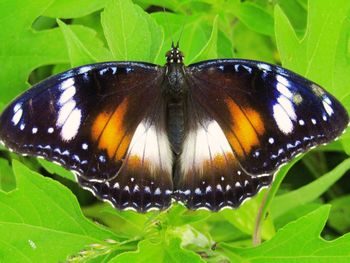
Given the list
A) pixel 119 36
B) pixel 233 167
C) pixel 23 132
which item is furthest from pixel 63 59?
pixel 233 167

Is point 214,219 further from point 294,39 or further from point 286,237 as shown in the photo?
point 294,39

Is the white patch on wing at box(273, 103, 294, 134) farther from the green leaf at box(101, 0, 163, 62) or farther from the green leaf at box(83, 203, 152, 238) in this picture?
the green leaf at box(83, 203, 152, 238)

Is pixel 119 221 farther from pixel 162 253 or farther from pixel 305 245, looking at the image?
pixel 305 245

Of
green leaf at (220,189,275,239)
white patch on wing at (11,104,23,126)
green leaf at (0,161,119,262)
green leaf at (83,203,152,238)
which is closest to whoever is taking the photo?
white patch on wing at (11,104,23,126)

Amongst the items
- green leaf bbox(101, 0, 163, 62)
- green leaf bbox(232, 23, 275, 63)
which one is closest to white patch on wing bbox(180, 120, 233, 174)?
green leaf bbox(101, 0, 163, 62)

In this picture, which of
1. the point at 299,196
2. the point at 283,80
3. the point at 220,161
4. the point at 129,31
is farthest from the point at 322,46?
the point at 299,196

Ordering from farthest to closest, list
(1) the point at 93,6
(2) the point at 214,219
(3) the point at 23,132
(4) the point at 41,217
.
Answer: (2) the point at 214,219
(1) the point at 93,6
(4) the point at 41,217
(3) the point at 23,132

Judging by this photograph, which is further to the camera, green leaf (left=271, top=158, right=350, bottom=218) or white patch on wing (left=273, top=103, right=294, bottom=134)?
green leaf (left=271, top=158, right=350, bottom=218)
